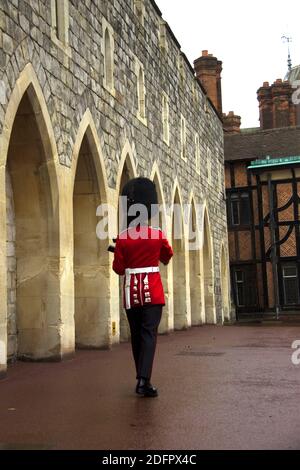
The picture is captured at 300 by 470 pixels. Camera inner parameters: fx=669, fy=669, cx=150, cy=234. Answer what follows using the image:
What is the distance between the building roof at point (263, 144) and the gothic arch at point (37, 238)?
20.1 metres

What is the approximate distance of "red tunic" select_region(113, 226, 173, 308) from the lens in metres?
5.21

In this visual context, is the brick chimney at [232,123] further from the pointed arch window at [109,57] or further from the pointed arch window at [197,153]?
the pointed arch window at [109,57]

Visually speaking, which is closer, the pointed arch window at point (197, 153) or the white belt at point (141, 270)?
the white belt at point (141, 270)

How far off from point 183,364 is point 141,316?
237 centimetres

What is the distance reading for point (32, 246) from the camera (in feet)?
26.2

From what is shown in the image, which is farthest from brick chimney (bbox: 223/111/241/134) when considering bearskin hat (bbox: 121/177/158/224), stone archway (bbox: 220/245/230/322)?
bearskin hat (bbox: 121/177/158/224)

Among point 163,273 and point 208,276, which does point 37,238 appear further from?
point 208,276

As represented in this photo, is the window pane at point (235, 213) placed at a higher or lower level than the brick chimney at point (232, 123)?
lower

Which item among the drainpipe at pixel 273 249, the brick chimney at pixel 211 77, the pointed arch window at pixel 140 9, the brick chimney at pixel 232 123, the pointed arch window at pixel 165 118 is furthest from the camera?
the brick chimney at pixel 232 123

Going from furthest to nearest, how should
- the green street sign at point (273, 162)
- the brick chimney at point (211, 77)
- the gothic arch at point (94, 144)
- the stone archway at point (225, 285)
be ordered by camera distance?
the brick chimney at point (211, 77) < the green street sign at point (273, 162) < the stone archway at point (225, 285) < the gothic arch at point (94, 144)

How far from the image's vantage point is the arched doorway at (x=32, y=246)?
25.6ft

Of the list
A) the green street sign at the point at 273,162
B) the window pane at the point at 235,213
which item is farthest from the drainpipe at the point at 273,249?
the window pane at the point at 235,213

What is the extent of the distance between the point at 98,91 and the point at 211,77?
61.1ft

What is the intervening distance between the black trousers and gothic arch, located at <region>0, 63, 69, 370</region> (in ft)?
8.69
